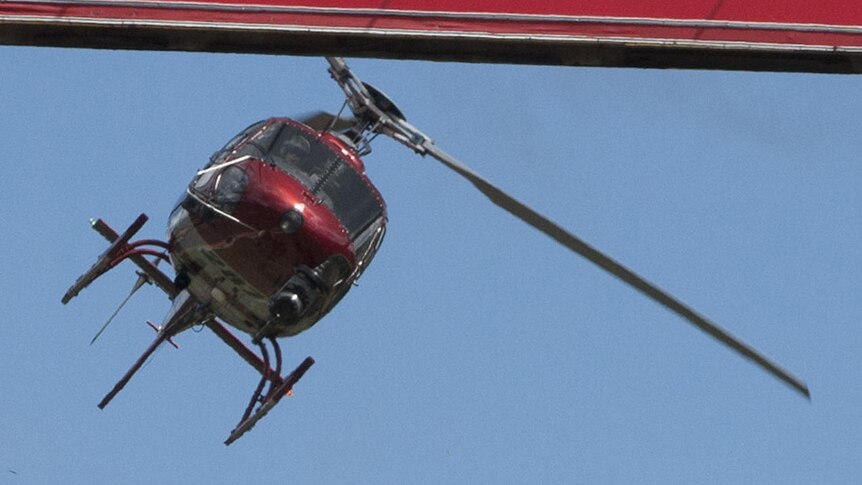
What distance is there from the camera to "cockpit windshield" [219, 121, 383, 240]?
59.4 feet

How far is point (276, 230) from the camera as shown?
1753 centimetres

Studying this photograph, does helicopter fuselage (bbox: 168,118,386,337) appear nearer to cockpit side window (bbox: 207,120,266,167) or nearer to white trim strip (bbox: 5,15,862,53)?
cockpit side window (bbox: 207,120,266,167)

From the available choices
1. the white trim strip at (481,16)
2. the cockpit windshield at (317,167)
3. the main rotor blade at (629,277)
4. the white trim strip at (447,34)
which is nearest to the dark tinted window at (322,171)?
the cockpit windshield at (317,167)

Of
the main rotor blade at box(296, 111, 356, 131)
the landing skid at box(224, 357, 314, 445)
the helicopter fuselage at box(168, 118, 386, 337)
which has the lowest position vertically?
the landing skid at box(224, 357, 314, 445)

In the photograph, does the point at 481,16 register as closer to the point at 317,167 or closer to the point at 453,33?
the point at 453,33

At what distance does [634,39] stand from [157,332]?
14.0 meters

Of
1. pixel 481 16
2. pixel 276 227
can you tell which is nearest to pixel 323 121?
pixel 276 227

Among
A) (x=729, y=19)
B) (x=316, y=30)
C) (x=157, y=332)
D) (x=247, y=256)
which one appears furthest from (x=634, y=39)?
(x=157, y=332)

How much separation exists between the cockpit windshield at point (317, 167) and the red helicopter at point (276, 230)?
0.04 ft

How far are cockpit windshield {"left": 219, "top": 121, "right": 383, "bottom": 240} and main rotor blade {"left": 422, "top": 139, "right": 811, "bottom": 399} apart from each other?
4.61m

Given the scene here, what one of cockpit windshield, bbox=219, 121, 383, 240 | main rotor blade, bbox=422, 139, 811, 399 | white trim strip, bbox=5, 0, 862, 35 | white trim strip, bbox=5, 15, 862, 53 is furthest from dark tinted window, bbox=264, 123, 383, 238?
white trim strip, bbox=5, 15, 862, 53

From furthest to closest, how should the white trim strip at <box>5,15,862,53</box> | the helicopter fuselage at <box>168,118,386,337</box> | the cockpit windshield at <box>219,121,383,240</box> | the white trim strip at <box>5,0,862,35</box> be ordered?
the cockpit windshield at <box>219,121,383,240</box> < the helicopter fuselage at <box>168,118,386,337</box> < the white trim strip at <box>5,0,862,35</box> < the white trim strip at <box>5,15,862,53</box>

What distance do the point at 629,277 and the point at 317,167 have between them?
6934 millimetres

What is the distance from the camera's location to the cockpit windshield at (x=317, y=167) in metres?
18.1
